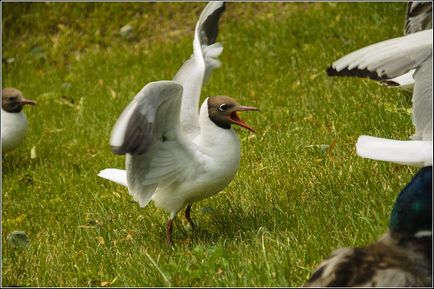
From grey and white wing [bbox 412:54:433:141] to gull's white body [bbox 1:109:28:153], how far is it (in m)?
4.90

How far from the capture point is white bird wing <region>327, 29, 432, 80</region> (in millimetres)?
3570

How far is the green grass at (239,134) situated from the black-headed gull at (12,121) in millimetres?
209

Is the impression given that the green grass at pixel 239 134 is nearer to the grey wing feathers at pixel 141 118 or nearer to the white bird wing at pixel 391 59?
the grey wing feathers at pixel 141 118

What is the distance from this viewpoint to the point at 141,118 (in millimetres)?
4117

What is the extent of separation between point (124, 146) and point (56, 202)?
99.9 inches

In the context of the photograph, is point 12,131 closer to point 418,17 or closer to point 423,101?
point 418,17

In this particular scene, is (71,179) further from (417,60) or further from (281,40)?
(417,60)

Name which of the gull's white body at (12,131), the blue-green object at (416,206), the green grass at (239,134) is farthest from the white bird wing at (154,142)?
the gull's white body at (12,131)

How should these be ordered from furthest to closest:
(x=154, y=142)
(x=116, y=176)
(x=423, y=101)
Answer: (x=116, y=176) < (x=154, y=142) < (x=423, y=101)

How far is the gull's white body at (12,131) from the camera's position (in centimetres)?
776

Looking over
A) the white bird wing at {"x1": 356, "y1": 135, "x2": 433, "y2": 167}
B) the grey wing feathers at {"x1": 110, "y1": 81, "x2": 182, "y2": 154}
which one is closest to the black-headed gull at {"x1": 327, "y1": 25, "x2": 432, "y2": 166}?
the white bird wing at {"x1": 356, "y1": 135, "x2": 433, "y2": 167}

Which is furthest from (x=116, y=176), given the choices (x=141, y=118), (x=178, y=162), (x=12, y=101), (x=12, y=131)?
(x=12, y=101)

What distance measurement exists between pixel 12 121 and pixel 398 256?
5388mm

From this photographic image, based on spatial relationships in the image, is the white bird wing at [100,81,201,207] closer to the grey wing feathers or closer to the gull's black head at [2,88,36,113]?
the grey wing feathers
